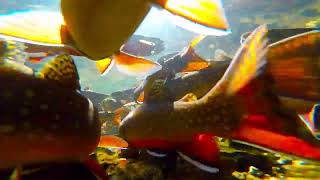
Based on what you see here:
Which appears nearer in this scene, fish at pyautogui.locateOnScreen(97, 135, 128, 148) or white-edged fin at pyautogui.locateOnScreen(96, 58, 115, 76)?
fish at pyautogui.locateOnScreen(97, 135, 128, 148)

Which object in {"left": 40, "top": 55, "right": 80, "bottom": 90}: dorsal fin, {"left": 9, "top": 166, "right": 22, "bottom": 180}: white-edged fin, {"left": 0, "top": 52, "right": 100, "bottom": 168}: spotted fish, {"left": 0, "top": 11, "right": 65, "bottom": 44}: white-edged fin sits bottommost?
{"left": 9, "top": 166, "right": 22, "bottom": 180}: white-edged fin

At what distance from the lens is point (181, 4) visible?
149cm

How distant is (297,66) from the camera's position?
1637 mm

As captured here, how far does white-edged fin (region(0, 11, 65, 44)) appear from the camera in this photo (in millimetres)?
1573

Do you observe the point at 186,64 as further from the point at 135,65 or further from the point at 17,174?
the point at 17,174

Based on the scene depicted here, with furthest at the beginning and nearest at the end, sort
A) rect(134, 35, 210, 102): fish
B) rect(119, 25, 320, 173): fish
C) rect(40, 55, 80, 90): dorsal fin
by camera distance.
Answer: rect(134, 35, 210, 102): fish
rect(40, 55, 80, 90): dorsal fin
rect(119, 25, 320, 173): fish

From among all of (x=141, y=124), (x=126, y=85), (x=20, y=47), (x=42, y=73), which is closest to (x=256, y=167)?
(x=141, y=124)

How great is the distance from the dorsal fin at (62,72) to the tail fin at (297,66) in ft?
4.10

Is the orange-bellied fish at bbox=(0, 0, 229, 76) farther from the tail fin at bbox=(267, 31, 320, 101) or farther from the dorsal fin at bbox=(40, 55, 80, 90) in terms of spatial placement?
the tail fin at bbox=(267, 31, 320, 101)

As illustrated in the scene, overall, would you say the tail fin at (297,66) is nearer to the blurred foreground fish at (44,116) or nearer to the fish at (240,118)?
the fish at (240,118)

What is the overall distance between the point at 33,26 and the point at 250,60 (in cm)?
127

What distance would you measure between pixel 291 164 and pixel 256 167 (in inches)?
16.8

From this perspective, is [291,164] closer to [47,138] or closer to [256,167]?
[256,167]

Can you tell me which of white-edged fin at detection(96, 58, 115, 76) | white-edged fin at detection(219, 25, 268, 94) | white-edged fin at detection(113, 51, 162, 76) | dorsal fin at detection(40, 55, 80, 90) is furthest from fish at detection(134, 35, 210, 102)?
white-edged fin at detection(219, 25, 268, 94)
